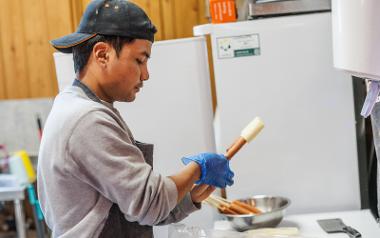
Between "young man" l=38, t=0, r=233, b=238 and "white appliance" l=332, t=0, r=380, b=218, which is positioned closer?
"young man" l=38, t=0, r=233, b=238

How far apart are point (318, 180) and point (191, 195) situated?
2.69 ft

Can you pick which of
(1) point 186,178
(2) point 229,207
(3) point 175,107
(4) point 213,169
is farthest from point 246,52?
(1) point 186,178

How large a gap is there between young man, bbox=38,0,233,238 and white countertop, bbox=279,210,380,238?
686 mm

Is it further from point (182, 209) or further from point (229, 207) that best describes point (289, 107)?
point (182, 209)

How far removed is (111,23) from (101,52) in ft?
→ 0.23

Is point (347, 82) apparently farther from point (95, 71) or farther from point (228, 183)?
point (95, 71)

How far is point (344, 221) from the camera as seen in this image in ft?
6.35

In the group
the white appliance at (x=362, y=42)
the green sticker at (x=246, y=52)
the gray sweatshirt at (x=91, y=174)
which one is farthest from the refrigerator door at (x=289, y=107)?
the gray sweatshirt at (x=91, y=174)

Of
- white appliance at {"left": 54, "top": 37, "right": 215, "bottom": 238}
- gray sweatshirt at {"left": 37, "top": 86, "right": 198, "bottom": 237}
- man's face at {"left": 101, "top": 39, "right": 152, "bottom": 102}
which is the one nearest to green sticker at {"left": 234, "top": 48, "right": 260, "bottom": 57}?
white appliance at {"left": 54, "top": 37, "right": 215, "bottom": 238}

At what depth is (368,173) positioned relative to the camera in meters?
2.14

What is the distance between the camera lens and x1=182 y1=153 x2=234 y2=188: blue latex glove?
1.31 meters

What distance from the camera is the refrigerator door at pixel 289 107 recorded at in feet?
6.64

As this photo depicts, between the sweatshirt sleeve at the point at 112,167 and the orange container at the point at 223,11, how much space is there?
1.08 metres

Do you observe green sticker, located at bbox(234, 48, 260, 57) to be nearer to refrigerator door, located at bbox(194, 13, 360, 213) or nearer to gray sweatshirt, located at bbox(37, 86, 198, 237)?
refrigerator door, located at bbox(194, 13, 360, 213)
